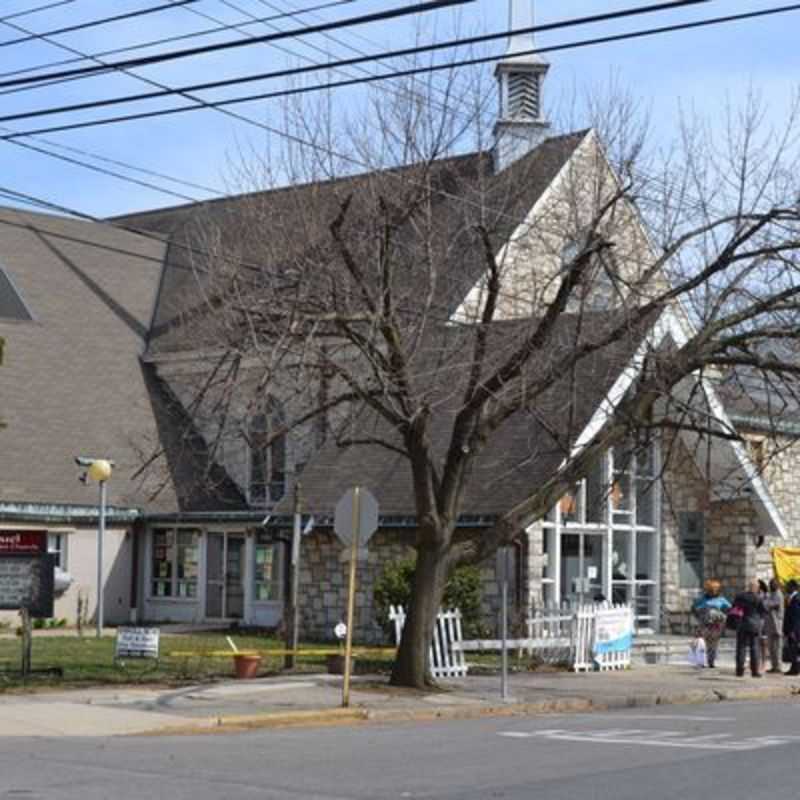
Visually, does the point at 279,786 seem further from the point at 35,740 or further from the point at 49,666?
the point at 49,666

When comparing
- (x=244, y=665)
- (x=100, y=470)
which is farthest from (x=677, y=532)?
(x=244, y=665)

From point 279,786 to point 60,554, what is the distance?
22163 millimetres

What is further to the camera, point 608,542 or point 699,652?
point 608,542

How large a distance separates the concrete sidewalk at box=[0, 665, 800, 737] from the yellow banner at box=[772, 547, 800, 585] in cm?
988

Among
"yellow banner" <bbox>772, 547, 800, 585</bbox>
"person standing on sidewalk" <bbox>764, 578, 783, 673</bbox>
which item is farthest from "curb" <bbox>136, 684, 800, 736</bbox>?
"yellow banner" <bbox>772, 547, 800, 585</bbox>

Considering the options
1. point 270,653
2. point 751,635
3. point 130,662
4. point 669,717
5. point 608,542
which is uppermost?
point 608,542

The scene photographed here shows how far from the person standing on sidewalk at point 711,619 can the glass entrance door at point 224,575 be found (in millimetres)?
11147

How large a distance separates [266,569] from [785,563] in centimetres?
1191

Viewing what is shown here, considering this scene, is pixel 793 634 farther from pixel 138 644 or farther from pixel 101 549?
pixel 101 549

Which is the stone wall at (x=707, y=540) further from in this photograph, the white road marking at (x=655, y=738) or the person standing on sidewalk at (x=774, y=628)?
the white road marking at (x=655, y=738)

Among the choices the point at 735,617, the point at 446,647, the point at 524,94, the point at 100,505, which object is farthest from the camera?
the point at 524,94

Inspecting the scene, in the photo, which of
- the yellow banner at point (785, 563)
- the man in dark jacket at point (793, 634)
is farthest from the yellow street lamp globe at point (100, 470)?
the yellow banner at point (785, 563)

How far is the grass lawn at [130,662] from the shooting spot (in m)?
20.7

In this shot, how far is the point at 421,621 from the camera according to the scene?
69.7 ft
